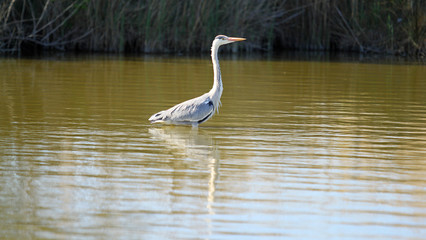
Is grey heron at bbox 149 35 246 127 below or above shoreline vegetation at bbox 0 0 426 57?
below

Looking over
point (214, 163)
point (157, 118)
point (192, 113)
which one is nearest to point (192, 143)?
point (192, 113)

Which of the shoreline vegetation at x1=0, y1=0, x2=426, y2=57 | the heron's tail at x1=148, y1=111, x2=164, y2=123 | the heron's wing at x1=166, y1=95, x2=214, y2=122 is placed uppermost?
the shoreline vegetation at x1=0, y1=0, x2=426, y2=57

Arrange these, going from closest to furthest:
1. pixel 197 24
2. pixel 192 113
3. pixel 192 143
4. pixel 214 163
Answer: pixel 214 163 < pixel 192 143 < pixel 192 113 < pixel 197 24

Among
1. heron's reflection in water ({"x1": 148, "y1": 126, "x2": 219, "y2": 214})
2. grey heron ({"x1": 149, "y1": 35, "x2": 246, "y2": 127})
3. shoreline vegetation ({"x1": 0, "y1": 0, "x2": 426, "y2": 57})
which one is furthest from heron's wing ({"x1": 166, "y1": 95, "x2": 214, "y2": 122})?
shoreline vegetation ({"x1": 0, "y1": 0, "x2": 426, "y2": 57})

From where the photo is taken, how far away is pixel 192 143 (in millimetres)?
7988

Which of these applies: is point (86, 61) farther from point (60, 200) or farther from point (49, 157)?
point (60, 200)

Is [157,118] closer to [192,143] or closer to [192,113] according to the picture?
[192,113]

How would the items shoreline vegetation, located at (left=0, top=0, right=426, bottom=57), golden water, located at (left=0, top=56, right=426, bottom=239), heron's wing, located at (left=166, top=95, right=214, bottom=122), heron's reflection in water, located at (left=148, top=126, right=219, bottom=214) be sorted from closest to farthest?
1. golden water, located at (left=0, top=56, right=426, bottom=239)
2. heron's reflection in water, located at (left=148, top=126, right=219, bottom=214)
3. heron's wing, located at (left=166, top=95, right=214, bottom=122)
4. shoreline vegetation, located at (left=0, top=0, right=426, bottom=57)

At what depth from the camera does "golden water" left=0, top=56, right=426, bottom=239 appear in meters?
4.99

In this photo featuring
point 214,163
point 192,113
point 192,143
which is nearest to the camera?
point 214,163

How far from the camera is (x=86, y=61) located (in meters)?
17.5

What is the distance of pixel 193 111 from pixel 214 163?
73.6 inches

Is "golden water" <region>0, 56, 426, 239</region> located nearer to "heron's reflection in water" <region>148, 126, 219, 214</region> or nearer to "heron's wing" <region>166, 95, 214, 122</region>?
"heron's reflection in water" <region>148, 126, 219, 214</region>

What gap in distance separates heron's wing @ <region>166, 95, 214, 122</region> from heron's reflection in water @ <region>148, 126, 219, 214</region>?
160mm
